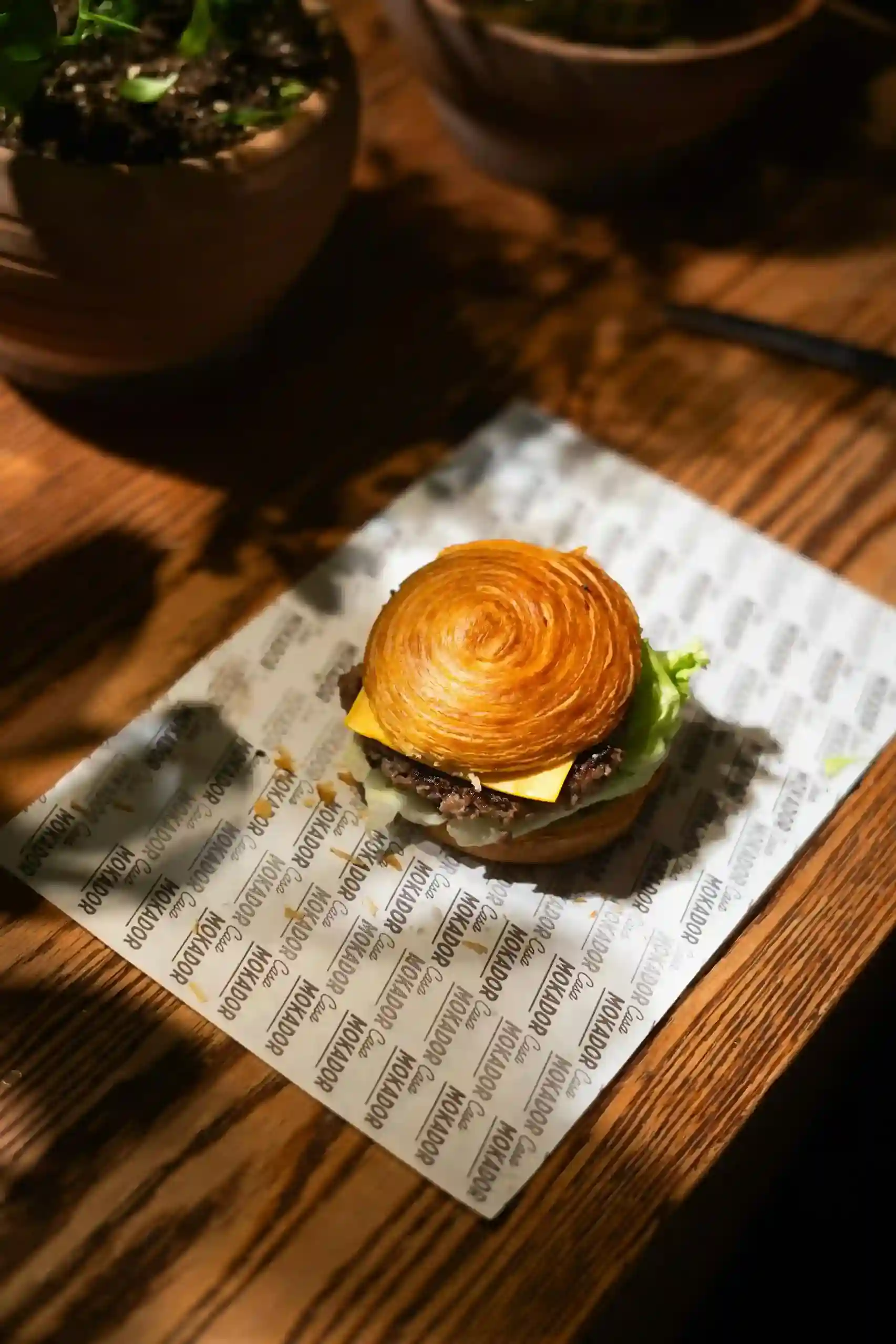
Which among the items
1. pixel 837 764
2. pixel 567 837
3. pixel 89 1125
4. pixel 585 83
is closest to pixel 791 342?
pixel 585 83

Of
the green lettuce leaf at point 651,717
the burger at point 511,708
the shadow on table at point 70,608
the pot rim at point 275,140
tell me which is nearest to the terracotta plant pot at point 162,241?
the pot rim at point 275,140

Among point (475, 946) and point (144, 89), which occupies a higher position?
point (144, 89)

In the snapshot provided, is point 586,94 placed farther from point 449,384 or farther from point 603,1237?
point 603,1237

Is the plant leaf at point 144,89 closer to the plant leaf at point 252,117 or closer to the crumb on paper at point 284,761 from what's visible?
the plant leaf at point 252,117

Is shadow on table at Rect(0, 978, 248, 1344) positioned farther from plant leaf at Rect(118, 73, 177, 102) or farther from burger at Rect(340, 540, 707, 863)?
plant leaf at Rect(118, 73, 177, 102)

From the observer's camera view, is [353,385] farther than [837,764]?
Yes

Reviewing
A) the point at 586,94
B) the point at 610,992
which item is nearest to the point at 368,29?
the point at 586,94

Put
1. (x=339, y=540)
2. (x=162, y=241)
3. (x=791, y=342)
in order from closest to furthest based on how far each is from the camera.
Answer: (x=162, y=241) → (x=339, y=540) → (x=791, y=342)

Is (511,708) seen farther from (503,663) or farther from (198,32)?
(198,32)
